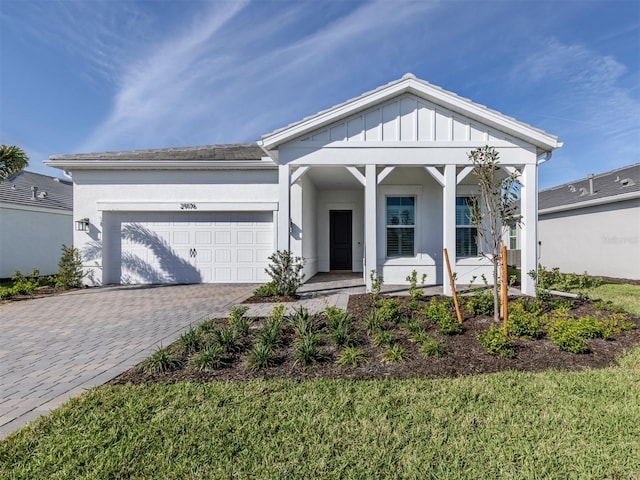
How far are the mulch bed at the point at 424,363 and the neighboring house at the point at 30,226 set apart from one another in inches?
533

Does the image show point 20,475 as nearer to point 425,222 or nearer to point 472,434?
point 472,434

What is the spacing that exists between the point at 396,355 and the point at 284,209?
4.93 m

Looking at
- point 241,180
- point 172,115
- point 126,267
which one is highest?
point 172,115

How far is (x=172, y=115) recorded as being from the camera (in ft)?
42.5

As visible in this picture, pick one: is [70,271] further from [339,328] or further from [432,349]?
[432,349]

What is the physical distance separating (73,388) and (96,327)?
2646mm

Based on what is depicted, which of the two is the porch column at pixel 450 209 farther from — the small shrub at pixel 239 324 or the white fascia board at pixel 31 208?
the white fascia board at pixel 31 208

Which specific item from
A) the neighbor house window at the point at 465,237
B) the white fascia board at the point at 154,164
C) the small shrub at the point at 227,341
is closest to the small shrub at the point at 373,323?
the small shrub at the point at 227,341

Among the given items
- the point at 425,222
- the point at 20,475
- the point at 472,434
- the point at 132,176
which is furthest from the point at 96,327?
the point at 425,222

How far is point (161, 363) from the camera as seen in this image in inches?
143

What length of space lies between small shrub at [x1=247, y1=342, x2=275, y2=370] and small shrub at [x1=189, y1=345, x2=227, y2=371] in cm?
33

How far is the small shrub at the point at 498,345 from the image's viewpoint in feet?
12.8

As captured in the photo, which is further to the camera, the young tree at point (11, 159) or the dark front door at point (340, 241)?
the dark front door at point (340, 241)

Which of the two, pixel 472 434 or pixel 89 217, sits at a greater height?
pixel 89 217
